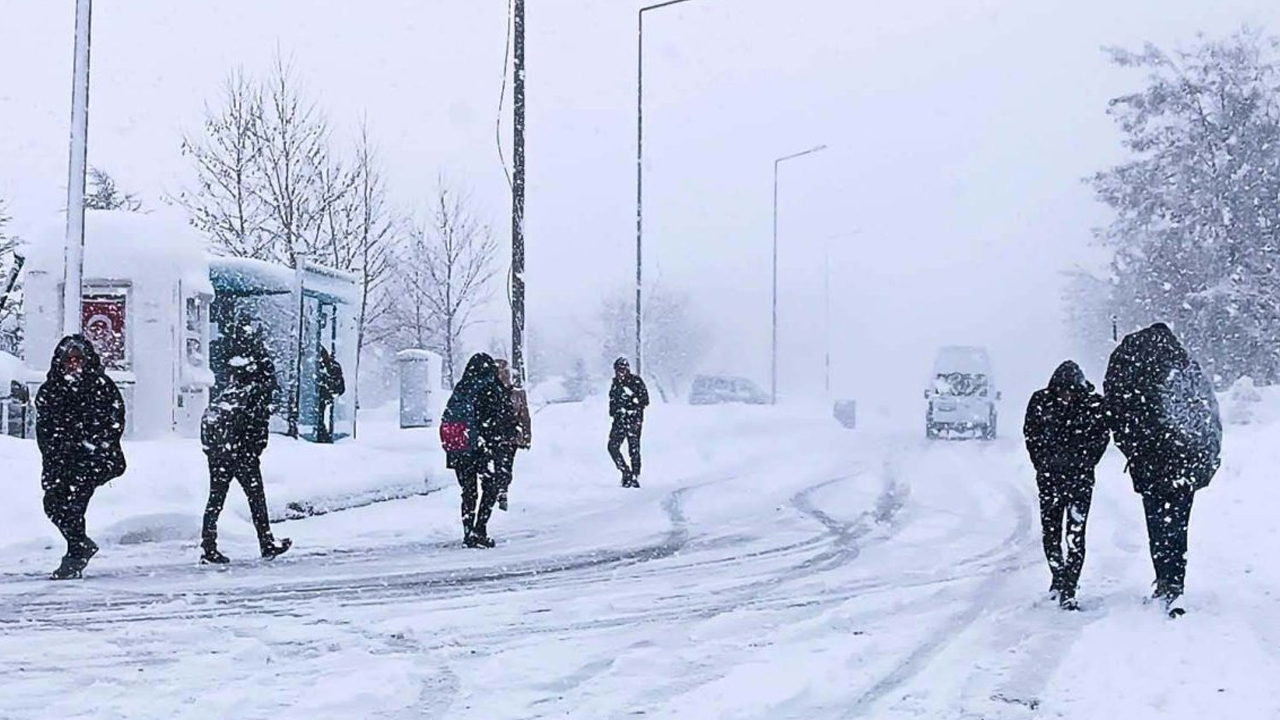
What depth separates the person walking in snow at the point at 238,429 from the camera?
10328 millimetres

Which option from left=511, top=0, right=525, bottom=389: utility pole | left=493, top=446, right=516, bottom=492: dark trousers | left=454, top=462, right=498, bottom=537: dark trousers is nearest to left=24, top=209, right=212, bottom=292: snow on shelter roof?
left=511, top=0, right=525, bottom=389: utility pole

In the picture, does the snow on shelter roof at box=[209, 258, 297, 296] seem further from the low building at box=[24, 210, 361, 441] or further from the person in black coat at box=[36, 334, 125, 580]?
the person in black coat at box=[36, 334, 125, 580]

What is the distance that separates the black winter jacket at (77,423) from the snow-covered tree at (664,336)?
8722 cm

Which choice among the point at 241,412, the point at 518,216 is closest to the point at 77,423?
the point at 241,412

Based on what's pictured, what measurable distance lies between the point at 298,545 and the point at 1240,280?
118 ft

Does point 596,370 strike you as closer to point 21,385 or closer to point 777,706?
point 21,385

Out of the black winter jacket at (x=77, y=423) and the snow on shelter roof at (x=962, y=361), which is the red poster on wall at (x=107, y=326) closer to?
the black winter jacket at (x=77, y=423)

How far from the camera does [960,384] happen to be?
37.3m

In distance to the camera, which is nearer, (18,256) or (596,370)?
(18,256)

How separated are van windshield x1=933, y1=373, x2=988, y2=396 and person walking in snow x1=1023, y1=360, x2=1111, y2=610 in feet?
93.7

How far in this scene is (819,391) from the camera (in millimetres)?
132250

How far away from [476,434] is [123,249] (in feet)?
35.3

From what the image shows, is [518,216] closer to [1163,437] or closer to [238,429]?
[238,429]

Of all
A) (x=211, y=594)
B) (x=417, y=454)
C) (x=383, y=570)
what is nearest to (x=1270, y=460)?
(x=417, y=454)
